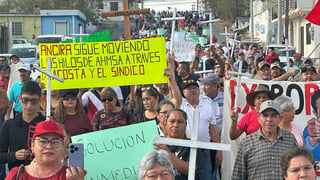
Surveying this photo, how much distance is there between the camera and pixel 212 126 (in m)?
7.05

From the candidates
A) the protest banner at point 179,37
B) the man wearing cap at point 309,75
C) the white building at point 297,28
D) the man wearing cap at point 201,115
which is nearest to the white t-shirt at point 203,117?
the man wearing cap at point 201,115

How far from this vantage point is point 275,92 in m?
7.93

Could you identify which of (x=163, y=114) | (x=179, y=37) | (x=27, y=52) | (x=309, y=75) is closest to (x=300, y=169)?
(x=163, y=114)

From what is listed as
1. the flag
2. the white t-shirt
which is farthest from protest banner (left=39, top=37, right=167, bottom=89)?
the flag

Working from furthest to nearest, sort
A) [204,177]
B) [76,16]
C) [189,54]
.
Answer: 1. [76,16]
2. [189,54]
3. [204,177]

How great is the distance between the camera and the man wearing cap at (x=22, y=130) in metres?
5.78

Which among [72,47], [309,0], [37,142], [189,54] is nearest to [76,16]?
[309,0]

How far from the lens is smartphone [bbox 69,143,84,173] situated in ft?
13.4

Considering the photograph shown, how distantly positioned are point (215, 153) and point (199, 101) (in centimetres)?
71

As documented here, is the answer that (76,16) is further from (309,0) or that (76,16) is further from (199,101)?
(199,101)

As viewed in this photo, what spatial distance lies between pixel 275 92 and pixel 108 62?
7.71 feet

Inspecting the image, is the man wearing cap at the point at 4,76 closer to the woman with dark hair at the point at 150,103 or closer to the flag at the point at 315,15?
the woman with dark hair at the point at 150,103

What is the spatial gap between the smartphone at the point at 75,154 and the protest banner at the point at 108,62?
10.6 ft

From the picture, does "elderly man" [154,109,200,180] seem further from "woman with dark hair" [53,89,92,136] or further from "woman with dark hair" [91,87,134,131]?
"woman with dark hair" [53,89,92,136]
